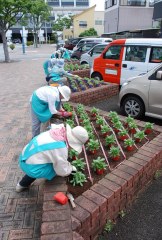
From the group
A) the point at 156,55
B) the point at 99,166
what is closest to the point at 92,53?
the point at 156,55

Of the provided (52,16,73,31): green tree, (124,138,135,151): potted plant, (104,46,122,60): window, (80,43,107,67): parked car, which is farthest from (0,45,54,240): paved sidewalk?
(52,16,73,31): green tree

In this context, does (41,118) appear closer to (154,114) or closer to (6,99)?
(154,114)

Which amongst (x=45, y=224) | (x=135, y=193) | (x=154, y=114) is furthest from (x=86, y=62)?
(x=45, y=224)

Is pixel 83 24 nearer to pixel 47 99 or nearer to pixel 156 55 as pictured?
pixel 156 55

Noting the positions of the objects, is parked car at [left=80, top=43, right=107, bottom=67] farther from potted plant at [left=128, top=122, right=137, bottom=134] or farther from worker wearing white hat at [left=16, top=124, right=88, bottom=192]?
worker wearing white hat at [left=16, top=124, right=88, bottom=192]

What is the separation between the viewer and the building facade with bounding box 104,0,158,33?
34375 mm

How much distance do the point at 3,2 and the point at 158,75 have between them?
14590 millimetres

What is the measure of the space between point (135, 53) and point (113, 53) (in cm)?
90

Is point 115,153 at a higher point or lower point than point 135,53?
lower

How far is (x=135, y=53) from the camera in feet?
25.0

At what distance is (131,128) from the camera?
161 inches

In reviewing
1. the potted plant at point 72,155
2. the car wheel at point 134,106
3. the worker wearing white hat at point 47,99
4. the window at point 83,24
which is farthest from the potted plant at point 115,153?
the window at point 83,24

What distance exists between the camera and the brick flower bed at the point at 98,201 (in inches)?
83.5

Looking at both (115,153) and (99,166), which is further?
(115,153)
